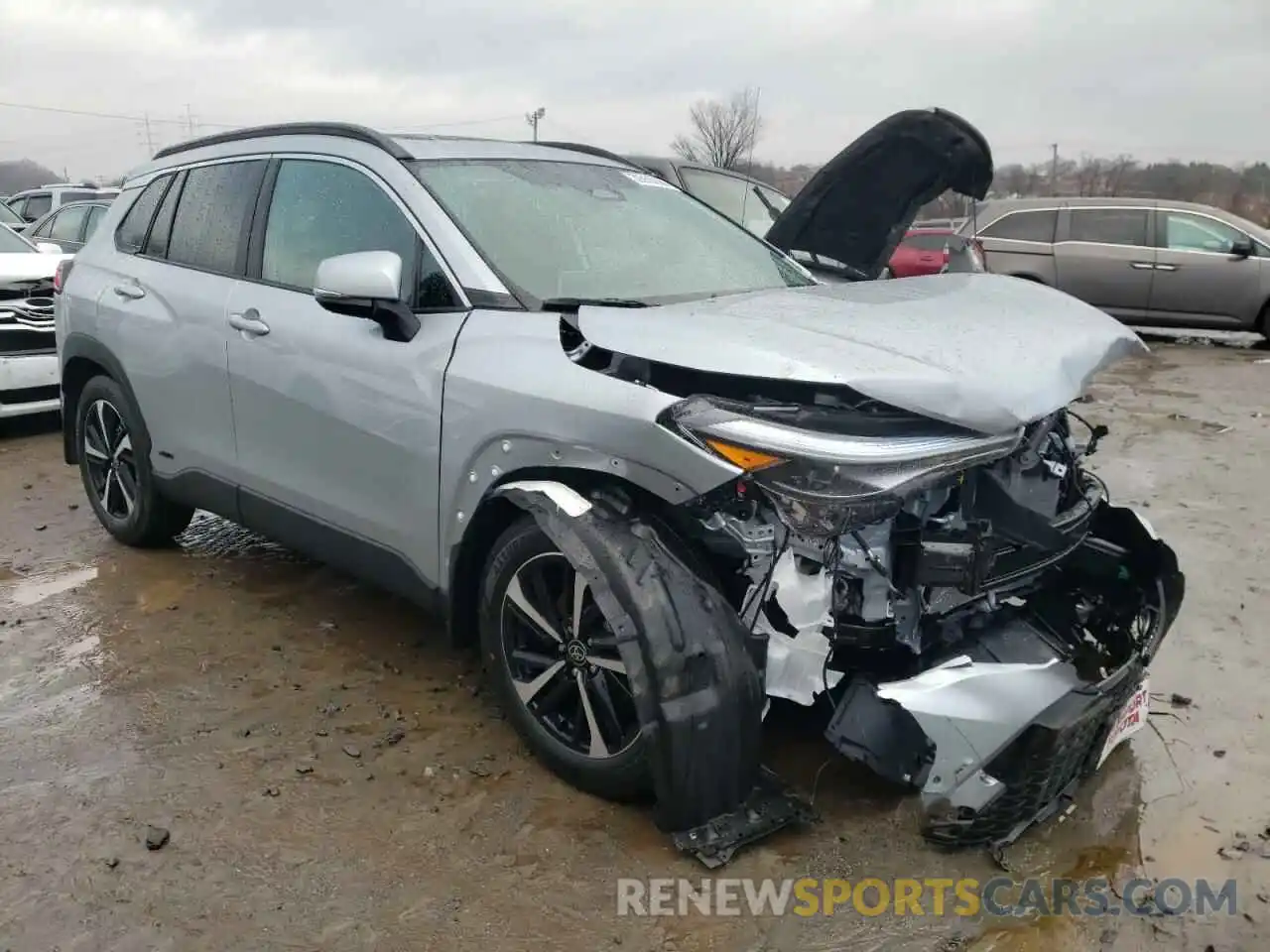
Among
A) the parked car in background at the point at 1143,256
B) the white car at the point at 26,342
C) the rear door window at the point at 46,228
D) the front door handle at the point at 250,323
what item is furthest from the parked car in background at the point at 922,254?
the rear door window at the point at 46,228

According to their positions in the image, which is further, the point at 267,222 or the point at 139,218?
the point at 139,218

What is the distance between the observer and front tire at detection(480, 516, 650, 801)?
2.79 m

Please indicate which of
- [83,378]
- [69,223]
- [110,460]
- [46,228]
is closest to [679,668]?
[110,460]

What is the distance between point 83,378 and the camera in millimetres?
4984

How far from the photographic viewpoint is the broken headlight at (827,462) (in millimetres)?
2432

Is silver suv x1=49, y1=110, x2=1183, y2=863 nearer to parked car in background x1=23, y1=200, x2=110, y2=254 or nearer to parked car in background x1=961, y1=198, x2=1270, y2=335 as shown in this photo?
parked car in background x1=23, y1=200, x2=110, y2=254

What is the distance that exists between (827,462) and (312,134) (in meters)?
2.50

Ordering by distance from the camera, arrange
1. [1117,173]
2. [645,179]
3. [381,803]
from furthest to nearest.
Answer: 1. [1117,173]
2. [645,179]
3. [381,803]

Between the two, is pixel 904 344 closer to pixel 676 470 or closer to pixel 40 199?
pixel 676 470

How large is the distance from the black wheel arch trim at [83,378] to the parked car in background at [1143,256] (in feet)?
A: 32.7

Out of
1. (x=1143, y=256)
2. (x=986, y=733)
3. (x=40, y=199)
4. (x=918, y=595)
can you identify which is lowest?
(x=986, y=733)

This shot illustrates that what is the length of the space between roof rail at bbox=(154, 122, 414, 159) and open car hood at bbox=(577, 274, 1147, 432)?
1242mm

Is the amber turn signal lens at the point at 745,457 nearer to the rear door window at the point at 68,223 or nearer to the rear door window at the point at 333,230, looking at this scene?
the rear door window at the point at 333,230

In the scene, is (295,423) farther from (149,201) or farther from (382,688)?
(149,201)
